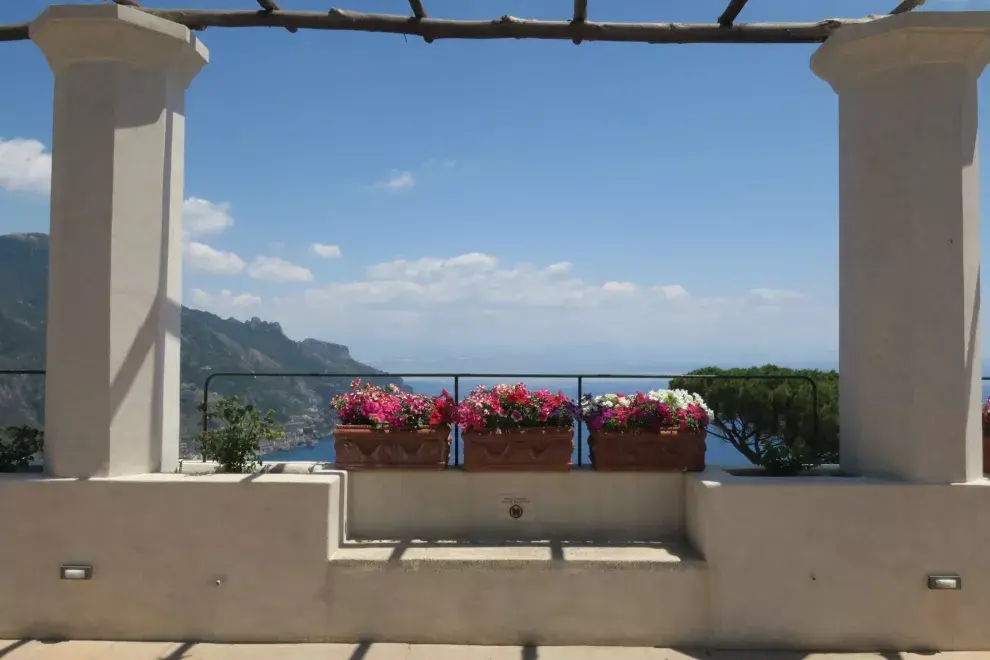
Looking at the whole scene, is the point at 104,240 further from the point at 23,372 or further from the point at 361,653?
the point at 361,653

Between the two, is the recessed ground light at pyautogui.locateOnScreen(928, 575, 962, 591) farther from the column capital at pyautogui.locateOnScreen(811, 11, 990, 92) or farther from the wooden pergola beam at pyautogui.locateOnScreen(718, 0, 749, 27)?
the wooden pergola beam at pyautogui.locateOnScreen(718, 0, 749, 27)

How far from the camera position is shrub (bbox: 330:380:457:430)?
438 cm

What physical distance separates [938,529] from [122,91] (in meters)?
5.20

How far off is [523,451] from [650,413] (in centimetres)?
84

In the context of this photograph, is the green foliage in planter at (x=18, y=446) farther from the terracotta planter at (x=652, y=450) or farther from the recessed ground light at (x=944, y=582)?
the recessed ground light at (x=944, y=582)

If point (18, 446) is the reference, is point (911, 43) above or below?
above

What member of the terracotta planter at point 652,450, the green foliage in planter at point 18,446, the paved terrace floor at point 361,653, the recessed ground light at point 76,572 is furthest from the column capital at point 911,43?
the green foliage in planter at point 18,446

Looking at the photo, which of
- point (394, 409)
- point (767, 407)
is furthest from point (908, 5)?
point (767, 407)

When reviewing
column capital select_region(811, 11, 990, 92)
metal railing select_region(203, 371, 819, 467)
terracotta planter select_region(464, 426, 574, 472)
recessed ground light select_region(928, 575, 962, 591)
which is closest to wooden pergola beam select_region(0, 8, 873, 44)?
column capital select_region(811, 11, 990, 92)

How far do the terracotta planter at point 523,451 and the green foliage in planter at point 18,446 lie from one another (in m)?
2.67

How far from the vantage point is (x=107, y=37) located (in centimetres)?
391

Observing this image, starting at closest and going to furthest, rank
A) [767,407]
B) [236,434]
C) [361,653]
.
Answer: [361,653], [236,434], [767,407]

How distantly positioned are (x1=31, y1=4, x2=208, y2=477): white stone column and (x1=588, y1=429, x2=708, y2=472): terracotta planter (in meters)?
2.75

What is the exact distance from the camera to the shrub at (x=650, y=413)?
14.2 feet
